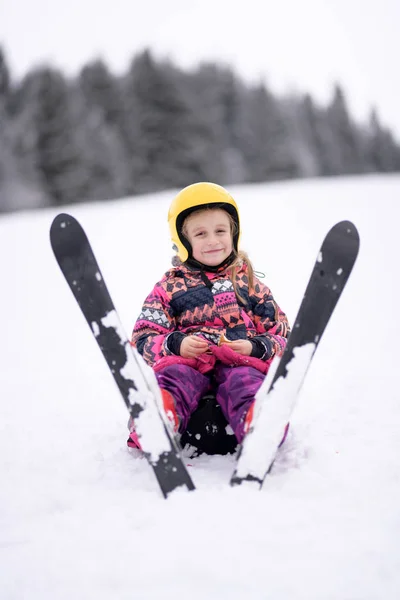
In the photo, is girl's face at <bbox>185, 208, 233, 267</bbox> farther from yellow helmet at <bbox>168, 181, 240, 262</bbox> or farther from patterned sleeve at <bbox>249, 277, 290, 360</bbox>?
patterned sleeve at <bbox>249, 277, 290, 360</bbox>

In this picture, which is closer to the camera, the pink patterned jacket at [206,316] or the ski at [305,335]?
the ski at [305,335]

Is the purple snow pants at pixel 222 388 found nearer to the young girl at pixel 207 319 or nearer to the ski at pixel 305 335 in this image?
the young girl at pixel 207 319

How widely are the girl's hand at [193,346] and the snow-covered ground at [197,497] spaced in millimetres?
424

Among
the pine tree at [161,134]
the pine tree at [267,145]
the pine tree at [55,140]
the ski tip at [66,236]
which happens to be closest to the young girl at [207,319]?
the ski tip at [66,236]

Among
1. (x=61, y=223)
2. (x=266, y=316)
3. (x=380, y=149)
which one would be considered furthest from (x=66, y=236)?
(x=380, y=149)

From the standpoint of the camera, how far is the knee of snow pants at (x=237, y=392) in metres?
1.85

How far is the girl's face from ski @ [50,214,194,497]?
0.76 m

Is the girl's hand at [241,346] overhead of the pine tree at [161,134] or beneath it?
beneath

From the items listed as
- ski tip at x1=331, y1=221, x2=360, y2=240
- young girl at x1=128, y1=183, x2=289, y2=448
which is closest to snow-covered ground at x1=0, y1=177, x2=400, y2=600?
young girl at x1=128, y1=183, x2=289, y2=448

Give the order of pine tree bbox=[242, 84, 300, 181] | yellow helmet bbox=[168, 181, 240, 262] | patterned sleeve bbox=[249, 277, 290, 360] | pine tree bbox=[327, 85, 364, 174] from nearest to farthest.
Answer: patterned sleeve bbox=[249, 277, 290, 360] → yellow helmet bbox=[168, 181, 240, 262] → pine tree bbox=[242, 84, 300, 181] → pine tree bbox=[327, 85, 364, 174]

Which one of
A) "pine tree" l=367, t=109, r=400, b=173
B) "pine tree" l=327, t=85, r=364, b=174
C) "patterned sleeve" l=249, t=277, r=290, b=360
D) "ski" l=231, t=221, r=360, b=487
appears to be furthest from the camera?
"pine tree" l=367, t=109, r=400, b=173

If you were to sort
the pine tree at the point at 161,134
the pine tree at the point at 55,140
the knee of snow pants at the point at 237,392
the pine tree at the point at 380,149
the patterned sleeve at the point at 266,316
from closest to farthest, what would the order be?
the knee of snow pants at the point at 237,392 < the patterned sleeve at the point at 266,316 < the pine tree at the point at 55,140 < the pine tree at the point at 161,134 < the pine tree at the point at 380,149

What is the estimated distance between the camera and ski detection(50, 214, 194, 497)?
1.65 metres

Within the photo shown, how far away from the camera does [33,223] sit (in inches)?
392
